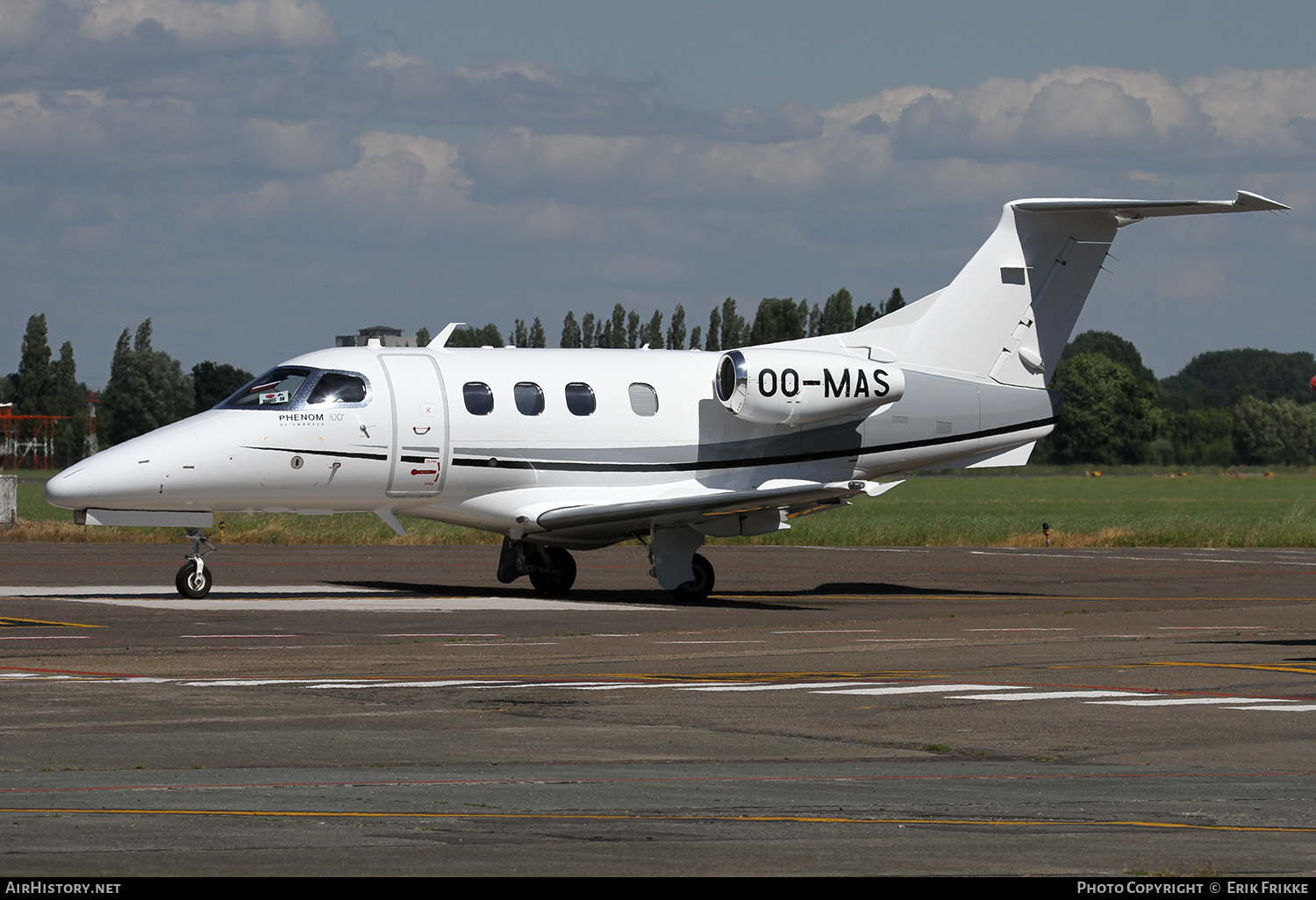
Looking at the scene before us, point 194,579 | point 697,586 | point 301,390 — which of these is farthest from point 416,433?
point 697,586

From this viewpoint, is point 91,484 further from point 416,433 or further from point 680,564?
point 680,564

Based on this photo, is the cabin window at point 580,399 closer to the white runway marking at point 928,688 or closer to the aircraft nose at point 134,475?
the aircraft nose at point 134,475

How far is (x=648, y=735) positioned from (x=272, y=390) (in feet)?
48.9

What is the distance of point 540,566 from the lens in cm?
2914

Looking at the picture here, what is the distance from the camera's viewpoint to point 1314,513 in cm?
7456

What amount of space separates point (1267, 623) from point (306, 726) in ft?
50.6

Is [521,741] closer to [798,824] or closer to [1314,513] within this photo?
[798,824]

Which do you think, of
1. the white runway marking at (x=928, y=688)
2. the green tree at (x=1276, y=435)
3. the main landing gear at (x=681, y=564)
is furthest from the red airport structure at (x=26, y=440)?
the green tree at (x=1276, y=435)

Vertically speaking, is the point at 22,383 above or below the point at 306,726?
above

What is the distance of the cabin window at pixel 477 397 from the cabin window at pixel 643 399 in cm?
245

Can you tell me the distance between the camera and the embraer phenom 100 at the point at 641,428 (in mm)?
25969

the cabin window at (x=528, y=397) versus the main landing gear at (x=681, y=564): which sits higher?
the cabin window at (x=528, y=397)

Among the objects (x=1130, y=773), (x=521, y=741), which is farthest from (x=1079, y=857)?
(x=521, y=741)
